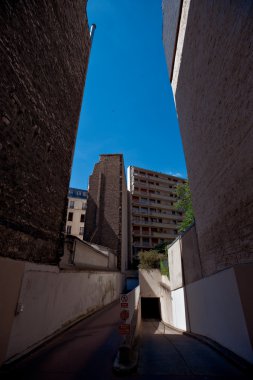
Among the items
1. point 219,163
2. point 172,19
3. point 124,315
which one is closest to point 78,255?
point 124,315

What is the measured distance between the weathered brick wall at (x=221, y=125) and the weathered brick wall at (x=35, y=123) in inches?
202

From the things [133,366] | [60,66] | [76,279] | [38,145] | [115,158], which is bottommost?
[133,366]

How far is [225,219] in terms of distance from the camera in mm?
5512

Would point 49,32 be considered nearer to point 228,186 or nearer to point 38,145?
point 38,145

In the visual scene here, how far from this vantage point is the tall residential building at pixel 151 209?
113 ft

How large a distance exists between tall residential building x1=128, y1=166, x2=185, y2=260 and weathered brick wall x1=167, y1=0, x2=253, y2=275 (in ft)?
88.4

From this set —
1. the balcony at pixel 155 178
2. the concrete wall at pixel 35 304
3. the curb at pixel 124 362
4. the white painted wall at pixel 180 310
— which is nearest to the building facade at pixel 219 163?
the white painted wall at pixel 180 310

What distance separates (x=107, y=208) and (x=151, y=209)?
16.0 m

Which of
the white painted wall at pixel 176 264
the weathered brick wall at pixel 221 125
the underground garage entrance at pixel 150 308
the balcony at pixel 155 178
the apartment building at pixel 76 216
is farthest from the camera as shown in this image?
the balcony at pixel 155 178

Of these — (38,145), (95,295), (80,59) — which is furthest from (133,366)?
(80,59)

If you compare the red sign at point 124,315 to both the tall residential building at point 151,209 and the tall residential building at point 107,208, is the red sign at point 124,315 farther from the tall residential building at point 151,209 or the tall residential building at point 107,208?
the tall residential building at point 151,209

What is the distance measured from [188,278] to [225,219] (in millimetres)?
4834

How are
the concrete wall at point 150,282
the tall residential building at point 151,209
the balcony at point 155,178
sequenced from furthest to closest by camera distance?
the balcony at point 155,178 < the tall residential building at point 151,209 < the concrete wall at point 150,282

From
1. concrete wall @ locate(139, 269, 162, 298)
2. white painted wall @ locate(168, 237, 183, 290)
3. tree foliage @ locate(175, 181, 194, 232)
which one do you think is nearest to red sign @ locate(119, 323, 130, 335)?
white painted wall @ locate(168, 237, 183, 290)
